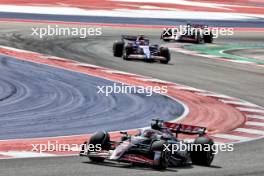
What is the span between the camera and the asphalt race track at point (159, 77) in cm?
1602

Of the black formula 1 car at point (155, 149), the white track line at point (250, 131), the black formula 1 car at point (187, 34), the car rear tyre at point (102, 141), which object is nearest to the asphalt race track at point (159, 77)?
the black formula 1 car at point (155, 149)

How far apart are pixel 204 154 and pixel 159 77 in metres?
16.0

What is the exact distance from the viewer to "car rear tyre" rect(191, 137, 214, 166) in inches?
682

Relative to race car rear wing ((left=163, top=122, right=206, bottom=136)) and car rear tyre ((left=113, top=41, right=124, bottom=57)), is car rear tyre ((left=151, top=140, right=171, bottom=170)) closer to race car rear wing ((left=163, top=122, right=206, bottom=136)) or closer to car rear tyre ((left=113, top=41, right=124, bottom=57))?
race car rear wing ((left=163, top=122, right=206, bottom=136))

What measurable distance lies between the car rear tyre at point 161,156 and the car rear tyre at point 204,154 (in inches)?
37.1

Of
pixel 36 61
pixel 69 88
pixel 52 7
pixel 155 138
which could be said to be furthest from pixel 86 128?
pixel 52 7

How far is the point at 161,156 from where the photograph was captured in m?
16.4

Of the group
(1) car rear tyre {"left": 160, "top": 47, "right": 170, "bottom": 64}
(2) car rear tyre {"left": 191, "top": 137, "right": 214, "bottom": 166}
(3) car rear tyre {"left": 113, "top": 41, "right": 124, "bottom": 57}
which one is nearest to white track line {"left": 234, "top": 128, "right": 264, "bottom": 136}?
(2) car rear tyre {"left": 191, "top": 137, "right": 214, "bottom": 166}

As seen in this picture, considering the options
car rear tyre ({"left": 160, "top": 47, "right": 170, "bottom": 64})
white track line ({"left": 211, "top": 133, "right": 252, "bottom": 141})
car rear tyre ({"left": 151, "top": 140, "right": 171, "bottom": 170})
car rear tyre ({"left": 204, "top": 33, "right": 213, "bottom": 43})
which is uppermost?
car rear tyre ({"left": 151, "top": 140, "right": 171, "bottom": 170})

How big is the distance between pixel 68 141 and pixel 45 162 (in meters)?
3.17

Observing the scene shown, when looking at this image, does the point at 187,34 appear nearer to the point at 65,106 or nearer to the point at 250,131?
the point at 65,106

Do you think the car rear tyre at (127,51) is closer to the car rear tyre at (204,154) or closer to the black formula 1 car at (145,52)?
the black formula 1 car at (145,52)

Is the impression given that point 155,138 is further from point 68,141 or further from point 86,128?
point 86,128

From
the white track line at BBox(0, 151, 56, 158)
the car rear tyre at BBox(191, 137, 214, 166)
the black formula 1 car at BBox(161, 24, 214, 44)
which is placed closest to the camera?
the car rear tyre at BBox(191, 137, 214, 166)
